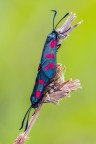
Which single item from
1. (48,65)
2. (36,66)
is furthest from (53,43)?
(36,66)

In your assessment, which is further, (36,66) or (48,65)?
(36,66)

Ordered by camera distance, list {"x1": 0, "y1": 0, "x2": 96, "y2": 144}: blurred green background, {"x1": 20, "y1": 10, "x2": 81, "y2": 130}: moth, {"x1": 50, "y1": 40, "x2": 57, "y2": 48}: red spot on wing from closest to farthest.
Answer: {"x1": 20, "y1": 10, "x2": 81, "y2": 130}: moth, {"x1": 50, "y1": 40, "x2": 57, "y2": 48}: red spot on wing, {"x1": 0, "y1": 0, "x2": 96, "y2": 144}: blurred green background

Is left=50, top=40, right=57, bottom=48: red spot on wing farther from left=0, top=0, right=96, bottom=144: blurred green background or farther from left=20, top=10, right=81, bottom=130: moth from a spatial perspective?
left=0, top=0, right=96, bottom=144: blurred green background

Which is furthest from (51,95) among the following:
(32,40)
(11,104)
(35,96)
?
(32,40)

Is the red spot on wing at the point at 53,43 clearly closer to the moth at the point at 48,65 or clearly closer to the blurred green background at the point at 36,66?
the moth at the point at 48,65

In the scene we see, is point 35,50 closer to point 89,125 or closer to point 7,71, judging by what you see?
point 7,71

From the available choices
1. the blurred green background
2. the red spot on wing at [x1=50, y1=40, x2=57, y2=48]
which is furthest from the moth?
the blurred green background

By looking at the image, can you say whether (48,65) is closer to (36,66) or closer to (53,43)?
(53,43)

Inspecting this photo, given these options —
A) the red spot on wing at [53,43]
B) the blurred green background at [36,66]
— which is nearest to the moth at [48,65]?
the red spot on wing at [53,43]

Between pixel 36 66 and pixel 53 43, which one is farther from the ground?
pixel 36 66
